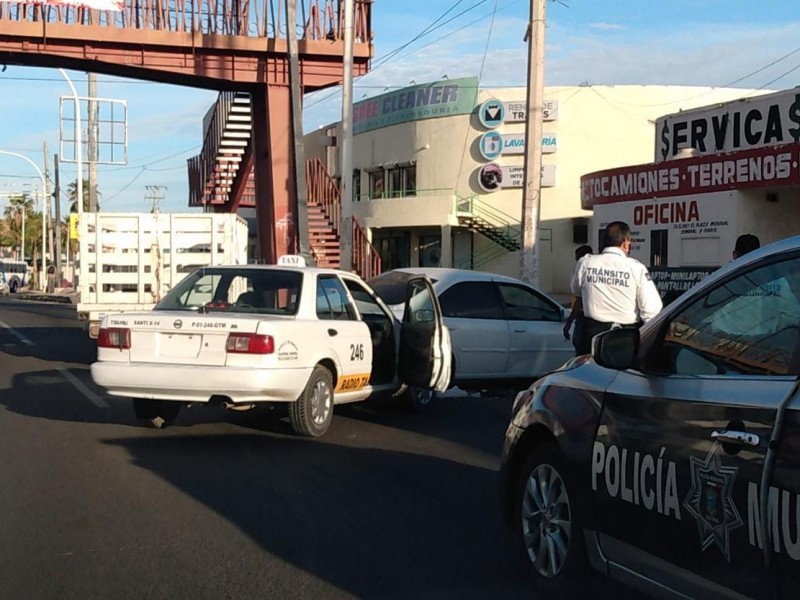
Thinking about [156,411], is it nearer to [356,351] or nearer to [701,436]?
[356,351]

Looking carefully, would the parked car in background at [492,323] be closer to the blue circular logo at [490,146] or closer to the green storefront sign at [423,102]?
the blue circular logo at [490,146]

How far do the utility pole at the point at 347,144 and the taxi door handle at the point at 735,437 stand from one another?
17.2 meters

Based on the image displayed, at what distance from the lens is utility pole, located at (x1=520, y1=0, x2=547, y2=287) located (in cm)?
1744

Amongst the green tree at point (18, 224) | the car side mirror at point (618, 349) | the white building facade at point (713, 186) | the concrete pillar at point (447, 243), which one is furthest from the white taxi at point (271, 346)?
the green tree at point (18, 224)

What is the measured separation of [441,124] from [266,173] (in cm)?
1819

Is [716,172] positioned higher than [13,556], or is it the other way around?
[716,172]

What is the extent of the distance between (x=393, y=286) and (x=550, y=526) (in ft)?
25.5

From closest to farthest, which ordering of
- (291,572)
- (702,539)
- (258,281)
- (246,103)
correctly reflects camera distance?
(702,539) < (291,572) < (258,281) < (246,103)

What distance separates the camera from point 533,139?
17.4 m

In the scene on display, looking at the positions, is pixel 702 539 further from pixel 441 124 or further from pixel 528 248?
pixel 441 124

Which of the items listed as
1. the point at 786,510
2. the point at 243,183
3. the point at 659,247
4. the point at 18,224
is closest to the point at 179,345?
the point at 786,510

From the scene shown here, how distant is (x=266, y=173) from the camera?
23656 mm

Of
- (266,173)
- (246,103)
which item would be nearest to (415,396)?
(266,173)

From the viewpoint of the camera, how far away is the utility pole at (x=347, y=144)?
20922mm
